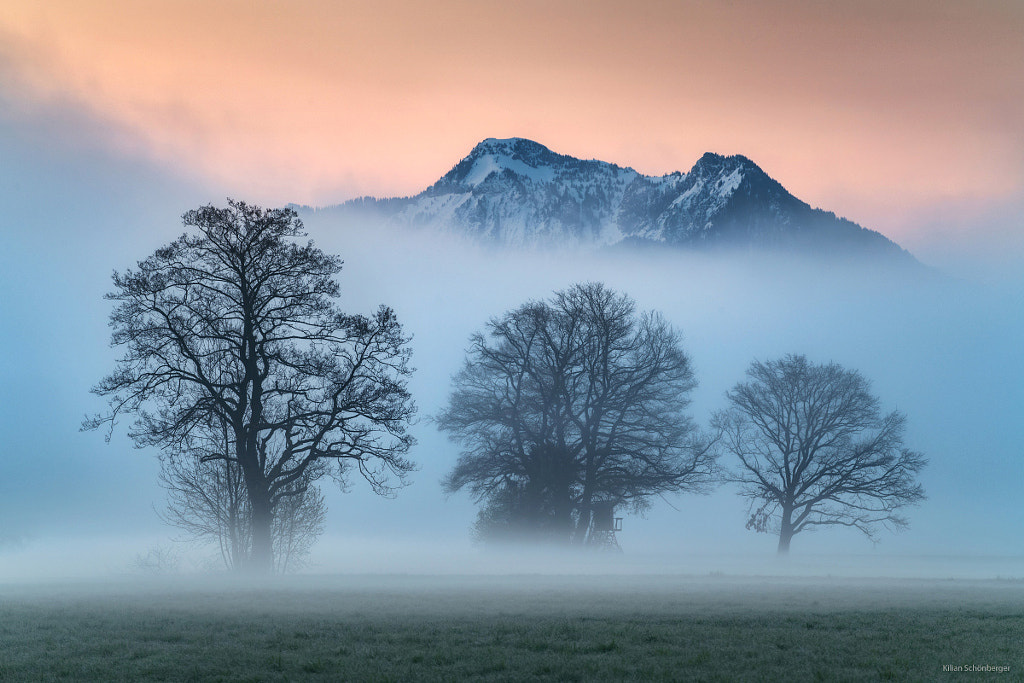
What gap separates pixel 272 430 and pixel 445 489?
16283 millimetres

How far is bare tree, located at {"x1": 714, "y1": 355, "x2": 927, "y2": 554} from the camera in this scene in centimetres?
4569

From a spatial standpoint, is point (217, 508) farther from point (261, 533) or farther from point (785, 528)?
point (785, 528)

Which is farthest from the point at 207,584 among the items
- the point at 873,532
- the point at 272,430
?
the point at 873,532

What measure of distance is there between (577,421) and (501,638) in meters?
27.5

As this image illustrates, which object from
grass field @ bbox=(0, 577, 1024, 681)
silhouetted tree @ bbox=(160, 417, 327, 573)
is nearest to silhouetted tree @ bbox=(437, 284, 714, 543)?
silhouetted tree @ bbox=(160, 417, 327, 573)

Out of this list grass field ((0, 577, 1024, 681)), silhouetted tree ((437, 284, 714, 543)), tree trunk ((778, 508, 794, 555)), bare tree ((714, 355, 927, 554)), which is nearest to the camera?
grass field ((0, 577, 1024, 681))

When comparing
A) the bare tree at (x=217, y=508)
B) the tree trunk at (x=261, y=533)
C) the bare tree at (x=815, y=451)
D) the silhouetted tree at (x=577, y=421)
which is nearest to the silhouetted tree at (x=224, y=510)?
the bare tree at (x=217, y=508)

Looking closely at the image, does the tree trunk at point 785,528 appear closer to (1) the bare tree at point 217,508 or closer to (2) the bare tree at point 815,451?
(2) the bare tree at point 815,451

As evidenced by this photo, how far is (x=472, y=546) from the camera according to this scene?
168 ft

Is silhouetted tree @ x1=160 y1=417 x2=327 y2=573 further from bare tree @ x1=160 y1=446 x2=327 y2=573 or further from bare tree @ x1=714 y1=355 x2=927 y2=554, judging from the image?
bare tree @ x1=714 y1=355 x2=927 y2=554

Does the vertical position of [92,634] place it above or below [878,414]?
below

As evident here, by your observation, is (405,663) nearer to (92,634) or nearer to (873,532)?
(92,634)

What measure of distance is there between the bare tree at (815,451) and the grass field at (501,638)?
26242mm

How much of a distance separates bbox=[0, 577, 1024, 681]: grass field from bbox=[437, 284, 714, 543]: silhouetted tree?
1900 cm
